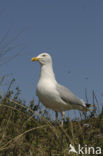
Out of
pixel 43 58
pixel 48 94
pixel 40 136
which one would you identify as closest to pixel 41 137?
pixel 40 136

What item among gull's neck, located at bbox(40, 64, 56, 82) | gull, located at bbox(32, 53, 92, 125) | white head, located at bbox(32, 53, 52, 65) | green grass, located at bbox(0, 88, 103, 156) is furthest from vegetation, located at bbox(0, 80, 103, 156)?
white head, located at bbox(32, 53, 52, 65)

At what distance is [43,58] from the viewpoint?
7.33m

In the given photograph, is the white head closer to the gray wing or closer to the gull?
the gull

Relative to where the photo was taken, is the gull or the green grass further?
the gull

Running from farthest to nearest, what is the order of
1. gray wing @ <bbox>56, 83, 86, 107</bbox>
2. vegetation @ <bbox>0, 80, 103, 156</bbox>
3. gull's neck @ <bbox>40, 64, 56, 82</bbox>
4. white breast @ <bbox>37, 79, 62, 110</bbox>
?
1. gull's neck @ <bbox>40, 64, 56, 82</bbox>
2. gray wing @ <bbox>56, 83, 86, 107</bbox>
3. white breast @ <bbox>37, 79, 62, 110</bbox>
4. vegetation @ <bbox>0, 80, 103, 156</bbox>

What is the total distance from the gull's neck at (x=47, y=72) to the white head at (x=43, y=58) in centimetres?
10

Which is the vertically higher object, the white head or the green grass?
the white head

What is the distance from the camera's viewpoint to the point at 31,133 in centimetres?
497

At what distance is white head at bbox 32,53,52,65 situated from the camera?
728cm

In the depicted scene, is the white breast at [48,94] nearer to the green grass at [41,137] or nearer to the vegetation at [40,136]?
the vegetation at [40,136]

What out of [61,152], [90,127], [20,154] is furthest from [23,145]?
[90,127]

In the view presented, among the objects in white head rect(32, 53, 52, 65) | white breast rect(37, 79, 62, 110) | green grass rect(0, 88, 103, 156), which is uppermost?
white head rect(32, 53, 52, 65)

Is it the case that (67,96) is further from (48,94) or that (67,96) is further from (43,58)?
(43,58)

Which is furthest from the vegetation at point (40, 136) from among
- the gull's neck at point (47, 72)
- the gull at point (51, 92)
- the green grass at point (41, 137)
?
the gull's neck at point (47, 72)
